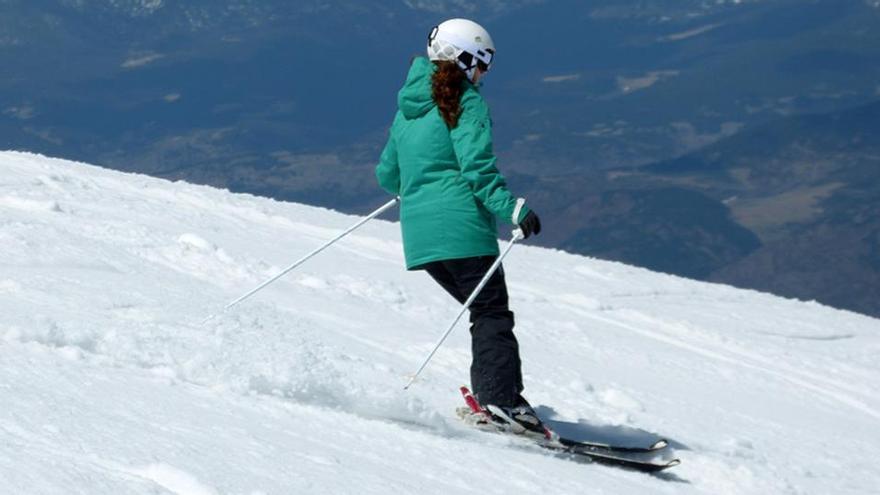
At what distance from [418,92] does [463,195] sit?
483mm

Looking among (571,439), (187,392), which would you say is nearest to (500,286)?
(571,439)

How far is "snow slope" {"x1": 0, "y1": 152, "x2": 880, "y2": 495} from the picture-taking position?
3.27 meters

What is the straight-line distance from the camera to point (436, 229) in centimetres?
502

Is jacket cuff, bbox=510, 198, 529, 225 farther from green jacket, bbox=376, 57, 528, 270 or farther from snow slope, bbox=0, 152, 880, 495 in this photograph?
snow slope, bbox=0, 152, 880, 495

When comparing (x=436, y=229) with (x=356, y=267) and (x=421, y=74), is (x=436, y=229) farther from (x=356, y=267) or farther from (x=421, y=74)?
(x=356, y=267)

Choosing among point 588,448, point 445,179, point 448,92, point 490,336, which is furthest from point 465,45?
point 588,448

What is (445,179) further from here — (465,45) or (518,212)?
(465,45)

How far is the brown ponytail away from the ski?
4.02 ft

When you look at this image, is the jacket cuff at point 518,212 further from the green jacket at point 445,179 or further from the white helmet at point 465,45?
the white helmet at point 465,45

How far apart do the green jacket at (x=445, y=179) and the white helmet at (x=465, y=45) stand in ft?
0.29

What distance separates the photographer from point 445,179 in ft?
16.4

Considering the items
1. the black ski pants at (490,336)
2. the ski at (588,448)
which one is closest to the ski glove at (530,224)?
the black ski pants at (490,336)

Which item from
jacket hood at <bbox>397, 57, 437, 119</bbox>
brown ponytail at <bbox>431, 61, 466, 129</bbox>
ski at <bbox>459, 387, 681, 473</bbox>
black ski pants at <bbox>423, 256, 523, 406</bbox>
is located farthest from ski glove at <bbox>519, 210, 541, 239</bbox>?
ski at <bbox>459, 387, 681, 473</bbox>

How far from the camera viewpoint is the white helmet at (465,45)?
4.89m
